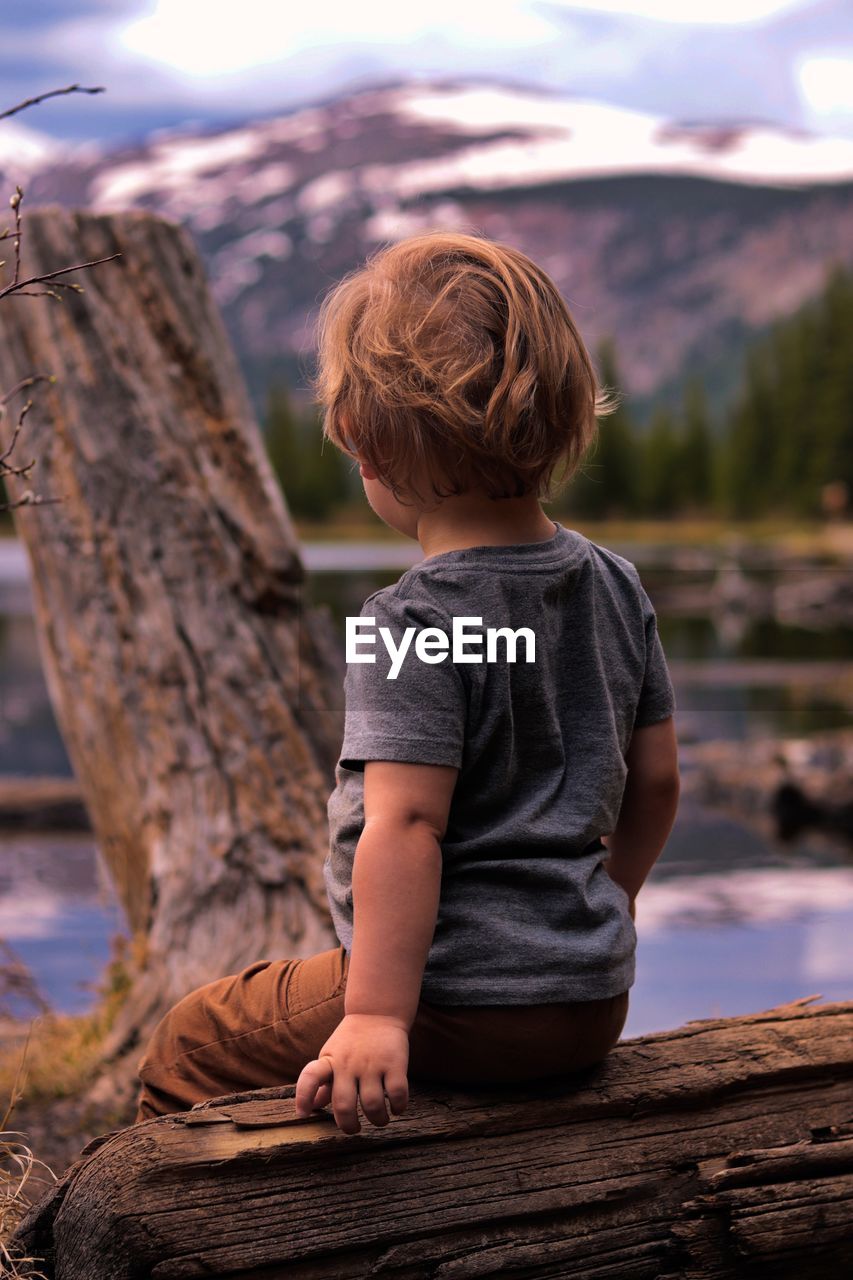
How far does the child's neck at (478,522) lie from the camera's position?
6.28 ft

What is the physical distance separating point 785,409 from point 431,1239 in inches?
2610

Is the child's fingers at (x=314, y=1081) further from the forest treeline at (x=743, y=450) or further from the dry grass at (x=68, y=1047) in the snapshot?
the forest treeline at (x=743, y=450)

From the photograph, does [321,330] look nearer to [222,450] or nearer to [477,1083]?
[477,1083]

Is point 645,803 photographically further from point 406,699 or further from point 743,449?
point 743,449

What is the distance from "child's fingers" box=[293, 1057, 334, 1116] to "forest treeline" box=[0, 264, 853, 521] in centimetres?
4989

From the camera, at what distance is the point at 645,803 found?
2.16 metres

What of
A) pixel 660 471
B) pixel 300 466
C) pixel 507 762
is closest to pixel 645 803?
pixel 507 762

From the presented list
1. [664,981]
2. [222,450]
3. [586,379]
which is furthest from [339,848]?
[664,981]

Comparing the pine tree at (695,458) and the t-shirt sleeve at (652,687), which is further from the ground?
the t-shirt sleeve at (652,687)

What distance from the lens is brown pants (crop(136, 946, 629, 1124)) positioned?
185 cm

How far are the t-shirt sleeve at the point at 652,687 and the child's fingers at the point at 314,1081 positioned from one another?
0.72 metres

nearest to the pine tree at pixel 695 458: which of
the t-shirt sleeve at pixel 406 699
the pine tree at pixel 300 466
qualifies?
the pine tree at pixel 300 466

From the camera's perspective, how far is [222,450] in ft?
13.6

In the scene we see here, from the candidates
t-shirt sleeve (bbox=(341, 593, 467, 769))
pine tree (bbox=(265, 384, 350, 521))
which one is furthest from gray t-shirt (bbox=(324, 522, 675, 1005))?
pine tree (bbox=(265, 384, 350, 521))
